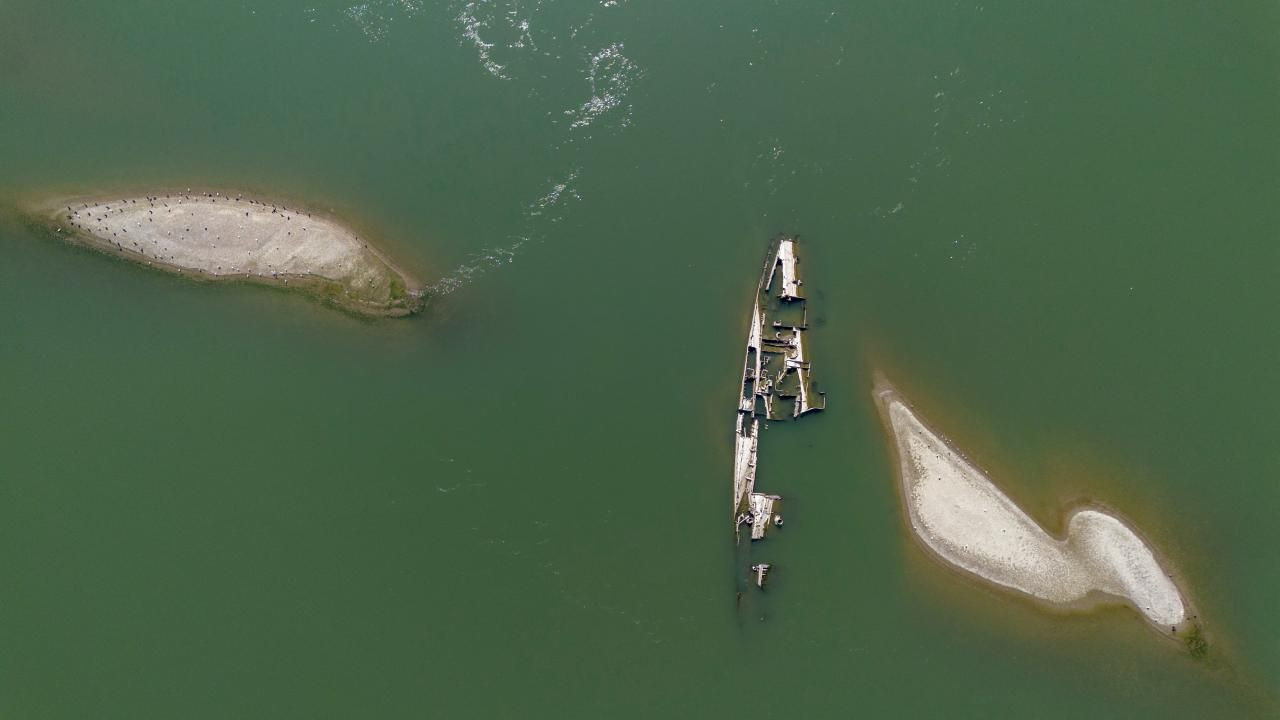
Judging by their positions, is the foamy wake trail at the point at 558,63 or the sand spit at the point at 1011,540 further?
the foamy wake trail at the point at 558,63

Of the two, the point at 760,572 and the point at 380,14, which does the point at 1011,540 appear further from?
the point at 380,14

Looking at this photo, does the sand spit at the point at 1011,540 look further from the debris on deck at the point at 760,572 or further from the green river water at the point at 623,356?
the debris on deck at the point at 760,572

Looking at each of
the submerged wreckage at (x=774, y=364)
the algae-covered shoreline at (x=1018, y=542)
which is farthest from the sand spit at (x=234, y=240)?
the algae-covered shoreline at (x=1018, y=542)

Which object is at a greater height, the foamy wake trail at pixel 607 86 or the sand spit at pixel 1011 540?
the foamy wake trail at pixel 607 86

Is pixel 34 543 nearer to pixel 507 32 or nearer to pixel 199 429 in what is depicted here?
pixel 199 429

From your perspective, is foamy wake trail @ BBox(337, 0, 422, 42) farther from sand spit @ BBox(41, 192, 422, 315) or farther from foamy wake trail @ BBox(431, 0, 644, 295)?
sand spit @ BBox(41, 192, 422, 315)

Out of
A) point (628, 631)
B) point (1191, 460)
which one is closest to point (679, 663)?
point (628, 631)
